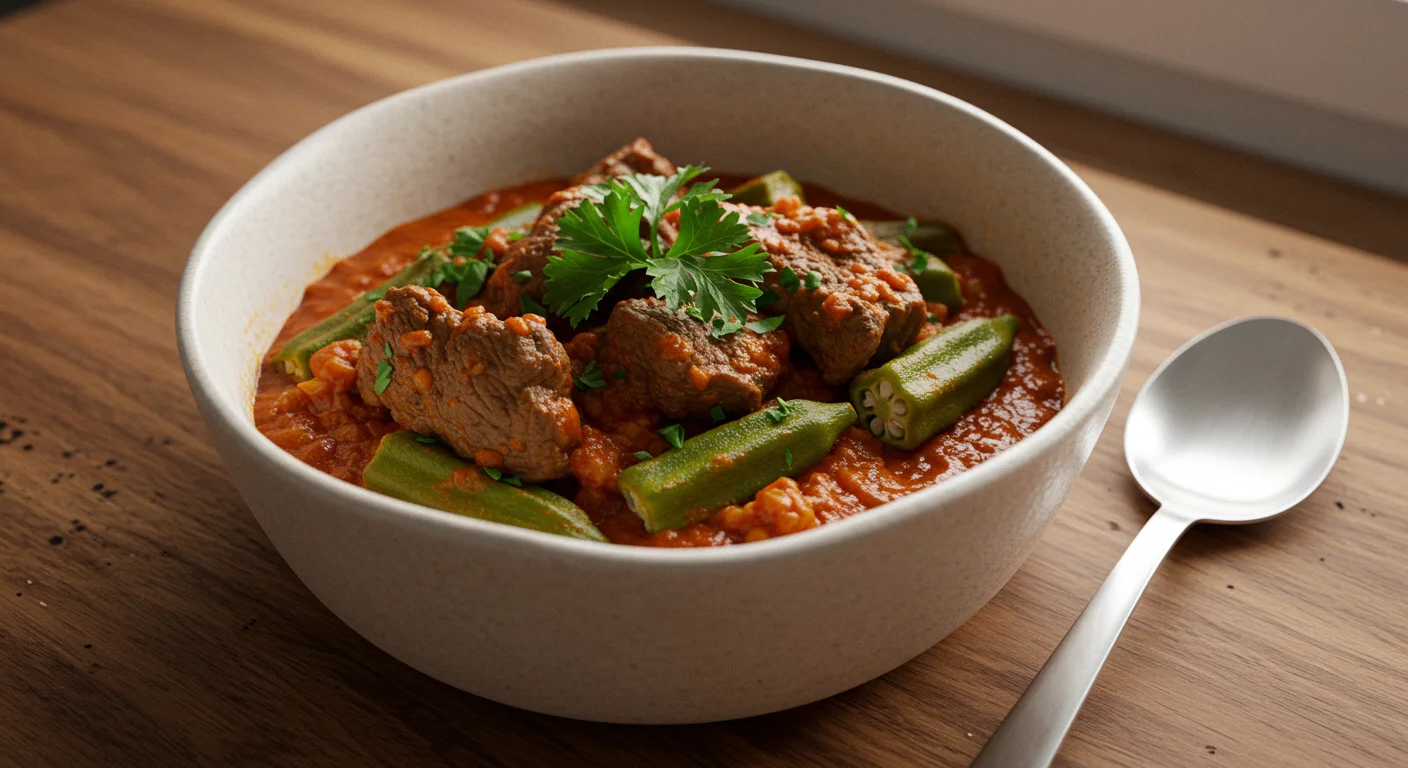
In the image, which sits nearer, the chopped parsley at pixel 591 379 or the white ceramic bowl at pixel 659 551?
the white ceramic bowl at pixel 659 551

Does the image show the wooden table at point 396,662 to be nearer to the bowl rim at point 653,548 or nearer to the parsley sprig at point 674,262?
the bowl rim at point 653,548

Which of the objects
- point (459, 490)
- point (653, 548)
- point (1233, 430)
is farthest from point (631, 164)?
point (1233, 430)

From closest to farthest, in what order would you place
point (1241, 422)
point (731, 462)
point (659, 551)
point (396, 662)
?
point (659, 551), point (396, 662), point (731, 462), point (1241, 422)

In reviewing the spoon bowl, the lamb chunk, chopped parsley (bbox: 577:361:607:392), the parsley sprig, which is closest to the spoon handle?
the spoon bowl

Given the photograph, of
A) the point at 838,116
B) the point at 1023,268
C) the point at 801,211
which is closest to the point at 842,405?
the point at 801,211

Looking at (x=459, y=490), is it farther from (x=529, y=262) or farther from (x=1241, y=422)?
(x=1241, y=422)

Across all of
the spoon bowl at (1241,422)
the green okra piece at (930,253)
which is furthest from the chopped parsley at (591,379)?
the spoon bowl at (1241,422)
